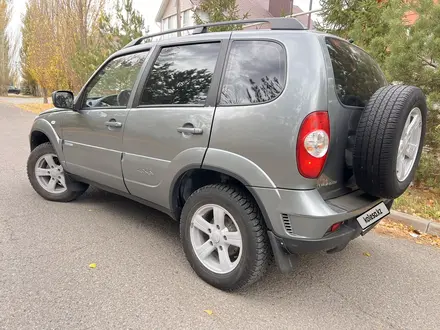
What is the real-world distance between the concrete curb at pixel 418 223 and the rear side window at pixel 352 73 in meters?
1.99

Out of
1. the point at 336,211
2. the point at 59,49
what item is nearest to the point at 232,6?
the point at 336,211

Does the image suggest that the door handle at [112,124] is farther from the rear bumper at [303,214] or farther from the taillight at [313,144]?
the taillight at [313,144]

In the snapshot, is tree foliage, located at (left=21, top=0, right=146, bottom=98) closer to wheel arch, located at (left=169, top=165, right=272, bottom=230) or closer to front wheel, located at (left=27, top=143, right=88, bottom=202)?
front wheel, located at (left=27, top=143, right=88, bottom=202)

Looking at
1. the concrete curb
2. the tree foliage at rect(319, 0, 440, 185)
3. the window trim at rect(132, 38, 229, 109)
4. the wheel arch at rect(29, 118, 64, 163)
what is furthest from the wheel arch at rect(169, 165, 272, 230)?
the tree foliage at rect(319, 0, 440, 185)

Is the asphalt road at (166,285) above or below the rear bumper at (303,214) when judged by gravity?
below

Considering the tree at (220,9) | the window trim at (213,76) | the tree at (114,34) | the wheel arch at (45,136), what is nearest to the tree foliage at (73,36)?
the tree at (114,34)

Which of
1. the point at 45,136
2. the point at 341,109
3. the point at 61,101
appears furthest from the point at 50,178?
the point at 341,109

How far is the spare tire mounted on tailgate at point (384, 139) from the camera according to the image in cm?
209

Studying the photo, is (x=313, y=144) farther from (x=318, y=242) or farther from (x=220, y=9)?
(x=220, y=9)

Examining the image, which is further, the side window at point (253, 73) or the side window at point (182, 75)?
the side window at point (182, 75)

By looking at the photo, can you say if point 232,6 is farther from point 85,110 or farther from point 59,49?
point 59,49

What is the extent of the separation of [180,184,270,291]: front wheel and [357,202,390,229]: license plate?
2.23ft

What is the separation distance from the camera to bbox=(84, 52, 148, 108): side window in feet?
10.4

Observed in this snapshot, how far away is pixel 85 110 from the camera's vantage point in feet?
11.6
